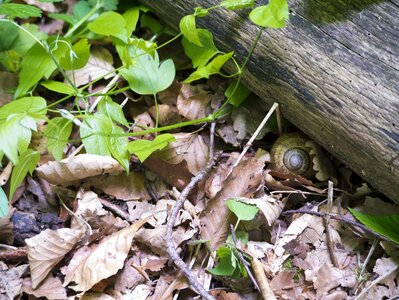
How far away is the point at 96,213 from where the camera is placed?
7.40ft

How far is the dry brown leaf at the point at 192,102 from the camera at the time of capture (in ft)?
8.32

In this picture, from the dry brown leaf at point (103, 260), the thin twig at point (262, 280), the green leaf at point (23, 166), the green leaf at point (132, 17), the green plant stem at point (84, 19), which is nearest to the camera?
the thin twig at point (262, 280)

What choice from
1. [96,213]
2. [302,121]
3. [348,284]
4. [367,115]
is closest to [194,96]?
[302,121]

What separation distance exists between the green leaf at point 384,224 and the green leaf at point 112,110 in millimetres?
1188

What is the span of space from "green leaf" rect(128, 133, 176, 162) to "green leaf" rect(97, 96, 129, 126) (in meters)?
0.20

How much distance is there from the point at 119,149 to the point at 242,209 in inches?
25.2

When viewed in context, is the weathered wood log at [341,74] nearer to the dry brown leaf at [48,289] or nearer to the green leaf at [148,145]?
the green leaf at [148,145]

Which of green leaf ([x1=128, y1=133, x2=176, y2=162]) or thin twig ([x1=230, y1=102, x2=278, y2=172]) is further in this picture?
thin twig ([x1=230, y1=102, x2=278, y2=172])

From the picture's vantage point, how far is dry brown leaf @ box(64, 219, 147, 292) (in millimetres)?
2053

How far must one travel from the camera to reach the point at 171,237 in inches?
82.6

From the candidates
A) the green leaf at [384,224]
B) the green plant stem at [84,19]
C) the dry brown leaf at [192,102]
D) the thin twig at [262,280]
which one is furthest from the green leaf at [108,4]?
the green leaf at [384,224]

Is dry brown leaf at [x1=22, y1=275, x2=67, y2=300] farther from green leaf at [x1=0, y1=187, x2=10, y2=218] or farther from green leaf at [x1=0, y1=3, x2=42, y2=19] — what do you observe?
green leaf at [x1=0, y1=3, x2=42, y2=19]

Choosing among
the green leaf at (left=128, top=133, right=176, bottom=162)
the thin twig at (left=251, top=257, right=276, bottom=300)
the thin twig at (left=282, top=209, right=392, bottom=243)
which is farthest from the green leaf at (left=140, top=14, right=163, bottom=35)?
the thin twig at (left=251, top=257, right=276, bottom=300)

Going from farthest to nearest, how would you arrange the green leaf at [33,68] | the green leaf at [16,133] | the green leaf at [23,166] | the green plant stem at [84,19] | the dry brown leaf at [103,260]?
the green plant stem at [84,19], the green leaf at [33,68], the green leaf at [23,166], the dry brown leaf at [103,260], the green leaf at [16,133]
